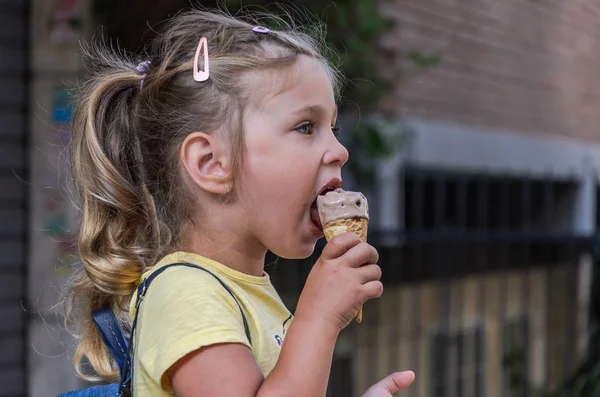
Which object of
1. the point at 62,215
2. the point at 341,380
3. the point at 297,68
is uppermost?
the point at 297,68

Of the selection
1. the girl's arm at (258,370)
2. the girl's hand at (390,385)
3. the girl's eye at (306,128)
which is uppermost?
the girl's eye at (306,128)

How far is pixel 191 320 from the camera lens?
140cm

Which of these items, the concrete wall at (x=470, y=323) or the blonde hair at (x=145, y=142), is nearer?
the blonde hair at (x=145, y=142)

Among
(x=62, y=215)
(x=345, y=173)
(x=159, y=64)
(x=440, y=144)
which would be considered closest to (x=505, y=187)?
(x=440, y=144)

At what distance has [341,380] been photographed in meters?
5.79

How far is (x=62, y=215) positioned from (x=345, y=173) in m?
1.59

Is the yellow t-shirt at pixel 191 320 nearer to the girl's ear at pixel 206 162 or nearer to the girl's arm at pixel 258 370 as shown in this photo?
the girl's arm at pixel 258 370

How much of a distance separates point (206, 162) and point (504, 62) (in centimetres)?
568

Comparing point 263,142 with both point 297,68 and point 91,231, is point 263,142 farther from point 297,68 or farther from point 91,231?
point 91,231

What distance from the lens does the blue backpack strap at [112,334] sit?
1.60 meters

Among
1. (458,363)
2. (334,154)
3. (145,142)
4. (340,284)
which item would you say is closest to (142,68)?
(145,142)

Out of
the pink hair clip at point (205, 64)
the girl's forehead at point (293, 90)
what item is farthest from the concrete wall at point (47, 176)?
the girl's forehead at point (293, 90)

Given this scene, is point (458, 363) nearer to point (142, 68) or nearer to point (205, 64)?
point (142, 68)

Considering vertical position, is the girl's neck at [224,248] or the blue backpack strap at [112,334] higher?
the girl's neck at [224,248]
